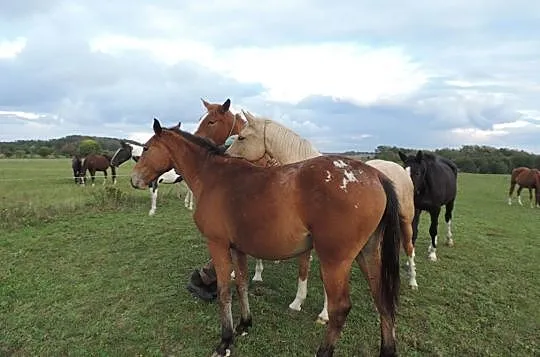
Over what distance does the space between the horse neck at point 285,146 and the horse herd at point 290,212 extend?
0.01 m

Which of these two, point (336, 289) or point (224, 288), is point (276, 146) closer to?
point (224, 288)

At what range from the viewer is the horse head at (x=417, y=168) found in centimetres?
639

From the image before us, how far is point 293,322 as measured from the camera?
14.0ft

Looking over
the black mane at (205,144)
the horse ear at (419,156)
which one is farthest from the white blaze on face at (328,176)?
the horse ear at (419,156)

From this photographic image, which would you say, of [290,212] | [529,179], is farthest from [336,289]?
[529,179]

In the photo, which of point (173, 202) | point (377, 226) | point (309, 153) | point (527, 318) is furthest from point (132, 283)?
point (173, 202)

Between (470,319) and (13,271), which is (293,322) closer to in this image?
(470,319)

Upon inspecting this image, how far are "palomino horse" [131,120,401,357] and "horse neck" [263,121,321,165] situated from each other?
0.71 m

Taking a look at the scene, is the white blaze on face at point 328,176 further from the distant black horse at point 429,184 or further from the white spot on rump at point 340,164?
the distant black horse at point 429,184

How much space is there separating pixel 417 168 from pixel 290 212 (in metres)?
3.89

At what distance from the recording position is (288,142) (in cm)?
453

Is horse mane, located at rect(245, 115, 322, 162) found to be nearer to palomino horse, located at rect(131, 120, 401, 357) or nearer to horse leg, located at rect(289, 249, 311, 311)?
palomino horse, located at rect(131, 120, 401, 357)

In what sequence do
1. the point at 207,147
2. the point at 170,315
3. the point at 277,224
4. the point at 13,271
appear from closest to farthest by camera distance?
1. the point at 277,224
2. the point at 207,147
3. the point at 170,315
4. the point at 13,271

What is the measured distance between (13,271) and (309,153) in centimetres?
465
